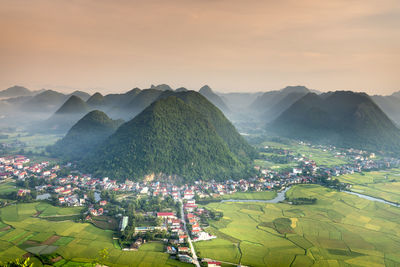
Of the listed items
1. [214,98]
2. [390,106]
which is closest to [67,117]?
[214,98]

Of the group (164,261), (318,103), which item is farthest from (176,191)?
(318,103)

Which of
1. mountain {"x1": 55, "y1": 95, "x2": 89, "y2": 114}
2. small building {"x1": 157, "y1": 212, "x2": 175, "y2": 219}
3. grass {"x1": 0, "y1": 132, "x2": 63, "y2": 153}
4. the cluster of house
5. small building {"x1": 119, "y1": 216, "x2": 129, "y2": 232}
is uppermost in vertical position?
mountain {"x1": 55, "y1": 95, "x2": 89, "y2": 114}

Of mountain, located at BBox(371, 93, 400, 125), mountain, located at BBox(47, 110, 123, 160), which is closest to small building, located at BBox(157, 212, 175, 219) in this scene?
mountain, located at BBox(47, 110, 123, 160)

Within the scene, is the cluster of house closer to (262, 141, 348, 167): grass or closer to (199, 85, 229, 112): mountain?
(262, 141, 348, 167): grass

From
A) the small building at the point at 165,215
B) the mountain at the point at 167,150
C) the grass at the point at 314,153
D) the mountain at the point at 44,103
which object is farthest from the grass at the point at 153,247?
the mountain at the point at 44,103

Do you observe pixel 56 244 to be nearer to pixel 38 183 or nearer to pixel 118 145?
pixel 38 183

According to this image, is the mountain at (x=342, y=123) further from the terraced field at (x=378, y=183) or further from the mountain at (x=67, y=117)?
the mountain at (x=67, y=117)
